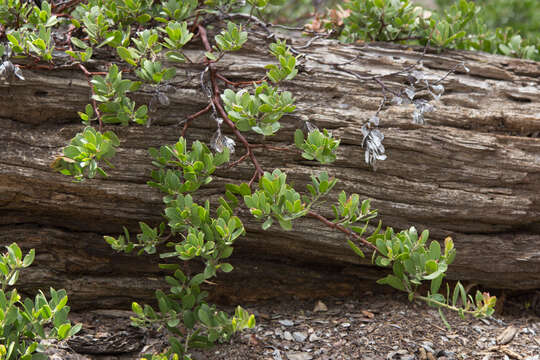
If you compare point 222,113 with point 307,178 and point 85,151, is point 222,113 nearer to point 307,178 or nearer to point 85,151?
point 307,178

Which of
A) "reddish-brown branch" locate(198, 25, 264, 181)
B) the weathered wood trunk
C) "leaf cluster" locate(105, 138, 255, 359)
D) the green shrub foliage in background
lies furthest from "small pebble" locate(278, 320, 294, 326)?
the green shrub foliage in background

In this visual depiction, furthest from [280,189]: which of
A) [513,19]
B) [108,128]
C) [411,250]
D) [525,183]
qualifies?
[513,19]

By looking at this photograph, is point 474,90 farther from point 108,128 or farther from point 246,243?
point 108,128

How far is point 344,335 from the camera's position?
258cm

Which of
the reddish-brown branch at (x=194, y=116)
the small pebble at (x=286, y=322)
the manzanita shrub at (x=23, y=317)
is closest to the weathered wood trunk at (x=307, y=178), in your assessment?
the reddish-brown branch at (x=194, y=116)

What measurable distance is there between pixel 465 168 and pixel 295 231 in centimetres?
93

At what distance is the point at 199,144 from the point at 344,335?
1.17 m

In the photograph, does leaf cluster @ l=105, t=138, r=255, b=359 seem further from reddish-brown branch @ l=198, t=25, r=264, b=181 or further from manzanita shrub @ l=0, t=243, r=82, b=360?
manzanita shrub @ l=0, t=243, r=82, b=360

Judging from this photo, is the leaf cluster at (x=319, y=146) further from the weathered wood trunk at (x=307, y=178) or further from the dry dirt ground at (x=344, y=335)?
the dry dirt ground at (x=344, y=335)

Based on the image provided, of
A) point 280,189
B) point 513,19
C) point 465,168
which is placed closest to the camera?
point 280,189

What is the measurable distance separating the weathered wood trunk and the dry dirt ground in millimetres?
120

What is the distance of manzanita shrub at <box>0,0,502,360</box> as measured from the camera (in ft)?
6.68

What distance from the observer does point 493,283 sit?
2936 mm

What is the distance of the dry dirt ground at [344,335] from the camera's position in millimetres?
2430
